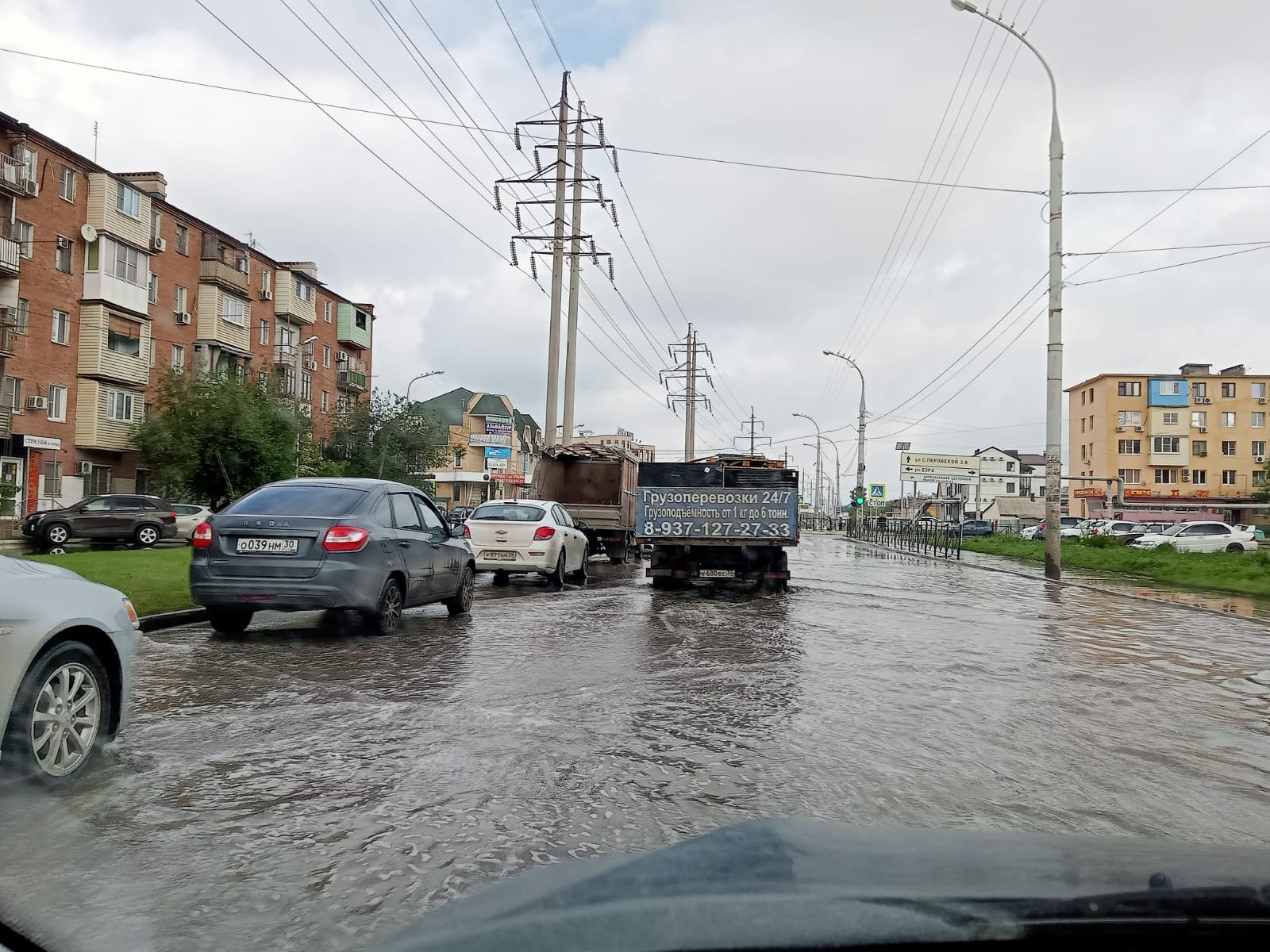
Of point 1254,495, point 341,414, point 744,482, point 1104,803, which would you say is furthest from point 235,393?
point 1254,495

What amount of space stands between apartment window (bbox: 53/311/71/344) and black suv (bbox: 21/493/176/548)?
8442 millimetres

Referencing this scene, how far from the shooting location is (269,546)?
32.4 ft

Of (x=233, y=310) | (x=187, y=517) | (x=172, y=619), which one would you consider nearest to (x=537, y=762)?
(x=172, y=619)

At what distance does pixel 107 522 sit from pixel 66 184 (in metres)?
14.7

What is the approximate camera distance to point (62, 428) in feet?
129

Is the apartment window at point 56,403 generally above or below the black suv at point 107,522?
above

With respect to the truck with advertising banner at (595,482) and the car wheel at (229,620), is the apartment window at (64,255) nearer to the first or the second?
the truck with advertising banner at (595,482)

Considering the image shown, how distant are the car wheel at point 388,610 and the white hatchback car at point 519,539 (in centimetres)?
665

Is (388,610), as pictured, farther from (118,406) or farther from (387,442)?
(387,442)

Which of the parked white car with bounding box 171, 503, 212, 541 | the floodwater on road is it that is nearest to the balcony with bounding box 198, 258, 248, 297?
the parked white car with bounding box 171, 503, 212, 541

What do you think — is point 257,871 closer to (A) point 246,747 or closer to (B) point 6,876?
(B) point 6,876

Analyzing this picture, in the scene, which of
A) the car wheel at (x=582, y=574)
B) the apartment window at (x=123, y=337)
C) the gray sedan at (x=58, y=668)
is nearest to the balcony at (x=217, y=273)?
the apartment window at (x=123, y=337)

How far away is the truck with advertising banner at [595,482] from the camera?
2670 centimetres

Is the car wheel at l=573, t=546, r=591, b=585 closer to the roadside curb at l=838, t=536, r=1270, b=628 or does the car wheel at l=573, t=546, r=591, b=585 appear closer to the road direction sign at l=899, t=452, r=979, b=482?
the roadside curb at l=838, t=536, r=1270, b=628
